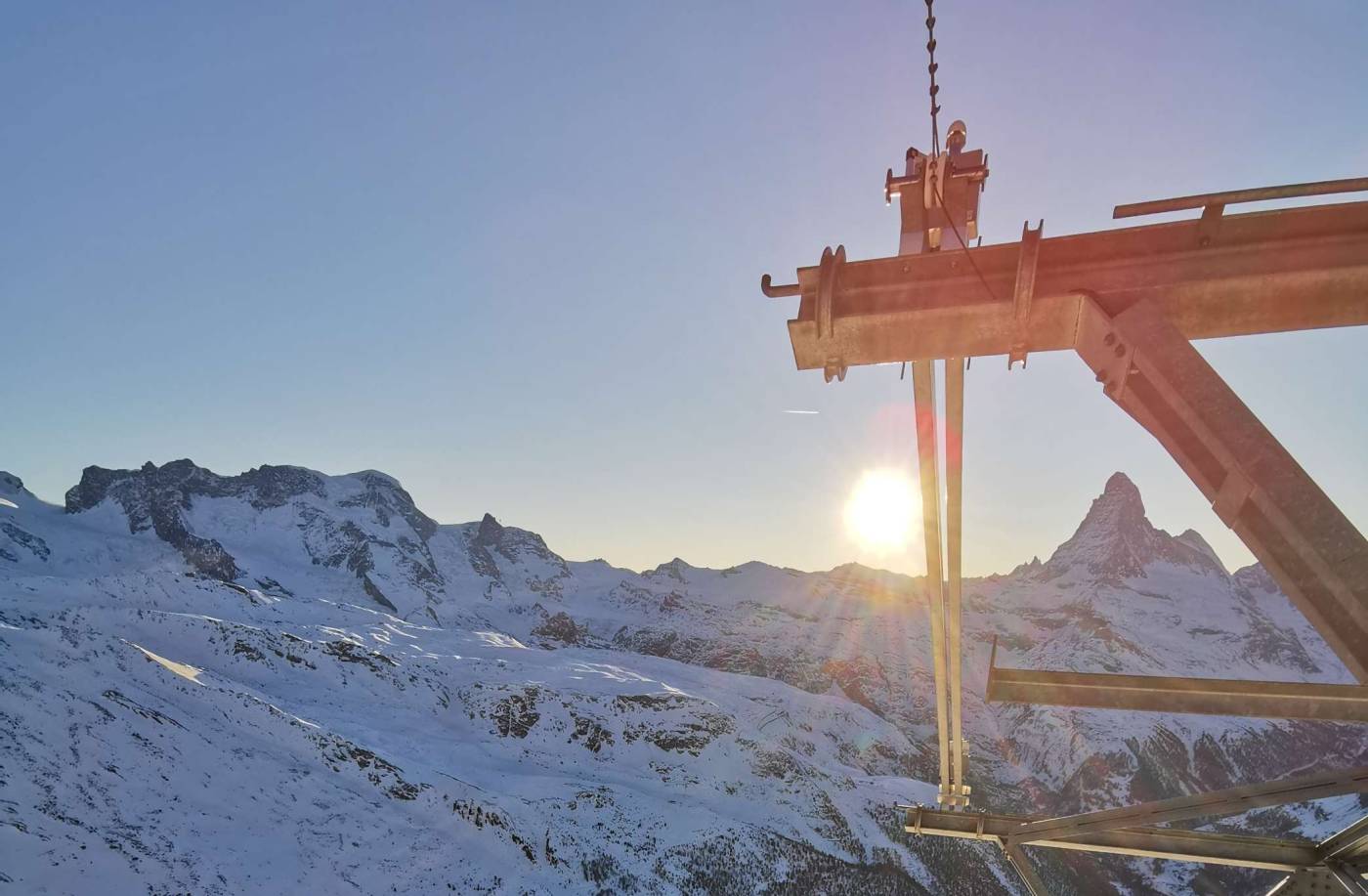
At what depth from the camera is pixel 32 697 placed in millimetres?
40469

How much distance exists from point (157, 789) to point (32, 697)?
8.93 meters

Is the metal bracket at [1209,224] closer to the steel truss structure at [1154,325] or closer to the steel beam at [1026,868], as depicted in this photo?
the steel truss structure at [1154,325]

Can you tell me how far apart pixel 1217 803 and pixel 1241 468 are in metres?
4.94

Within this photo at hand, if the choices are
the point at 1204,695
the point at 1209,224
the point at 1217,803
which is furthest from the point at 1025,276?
the point at 1217,803

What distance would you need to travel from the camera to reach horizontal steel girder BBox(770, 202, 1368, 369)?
12.0 ft

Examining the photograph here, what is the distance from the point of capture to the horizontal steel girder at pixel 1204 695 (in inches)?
175

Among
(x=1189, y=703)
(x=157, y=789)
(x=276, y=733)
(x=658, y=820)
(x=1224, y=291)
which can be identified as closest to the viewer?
(x=1224, y=291)

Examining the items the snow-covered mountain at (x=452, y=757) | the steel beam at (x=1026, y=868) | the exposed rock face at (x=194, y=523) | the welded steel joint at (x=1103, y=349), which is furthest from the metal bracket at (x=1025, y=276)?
the exposed rock face at (x=194, y=523)

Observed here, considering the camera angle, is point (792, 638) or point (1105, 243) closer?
point (1105, 243)

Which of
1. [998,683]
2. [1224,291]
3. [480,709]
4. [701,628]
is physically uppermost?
[701,628]

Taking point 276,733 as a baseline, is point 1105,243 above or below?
above

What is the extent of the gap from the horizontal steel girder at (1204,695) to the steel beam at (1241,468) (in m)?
1.49

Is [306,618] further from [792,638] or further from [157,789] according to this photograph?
[792,638]

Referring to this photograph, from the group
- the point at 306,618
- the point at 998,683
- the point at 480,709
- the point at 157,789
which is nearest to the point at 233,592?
the point at 306,618
